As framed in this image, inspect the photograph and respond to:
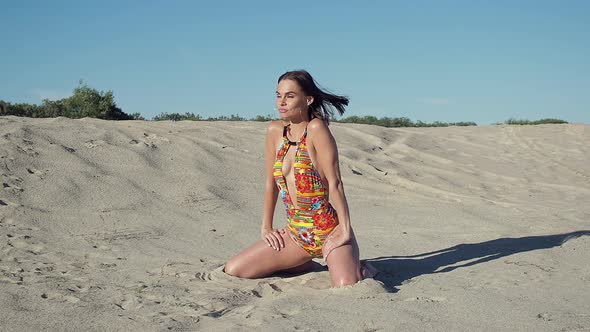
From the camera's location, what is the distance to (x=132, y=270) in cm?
455

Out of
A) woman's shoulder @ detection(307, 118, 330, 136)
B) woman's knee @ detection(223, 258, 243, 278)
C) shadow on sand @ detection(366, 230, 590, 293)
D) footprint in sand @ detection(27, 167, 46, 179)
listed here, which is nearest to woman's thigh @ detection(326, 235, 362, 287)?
shadow on sand @ detection(366, 230, 590, 293)

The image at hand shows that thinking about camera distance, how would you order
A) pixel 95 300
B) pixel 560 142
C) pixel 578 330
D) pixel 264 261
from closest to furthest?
pixel 578 330, pixel 95 300, pixel 264 261, pixel 560 142

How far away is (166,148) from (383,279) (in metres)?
4.33

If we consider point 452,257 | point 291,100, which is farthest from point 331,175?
point 452,257

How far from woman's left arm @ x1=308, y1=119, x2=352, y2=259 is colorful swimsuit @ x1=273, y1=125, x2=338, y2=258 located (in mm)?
75

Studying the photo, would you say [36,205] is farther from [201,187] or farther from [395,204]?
[395,204]

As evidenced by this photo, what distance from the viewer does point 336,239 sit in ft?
14.1

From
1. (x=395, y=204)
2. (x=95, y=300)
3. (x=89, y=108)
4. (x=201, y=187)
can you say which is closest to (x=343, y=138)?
(x=395, y=204)

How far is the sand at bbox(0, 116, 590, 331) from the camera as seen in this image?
353 centimetres

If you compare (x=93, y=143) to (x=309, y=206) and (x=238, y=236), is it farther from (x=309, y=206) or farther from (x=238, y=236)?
(x=309, y=206)

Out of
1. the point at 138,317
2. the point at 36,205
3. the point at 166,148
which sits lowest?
the point at 138,317

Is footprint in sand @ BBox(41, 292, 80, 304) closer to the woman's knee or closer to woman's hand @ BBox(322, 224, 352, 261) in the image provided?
the woman's knee

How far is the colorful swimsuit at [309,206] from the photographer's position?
172 inches

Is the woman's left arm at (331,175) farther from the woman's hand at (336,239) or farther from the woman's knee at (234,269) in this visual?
the woman's knee at (234,269)
